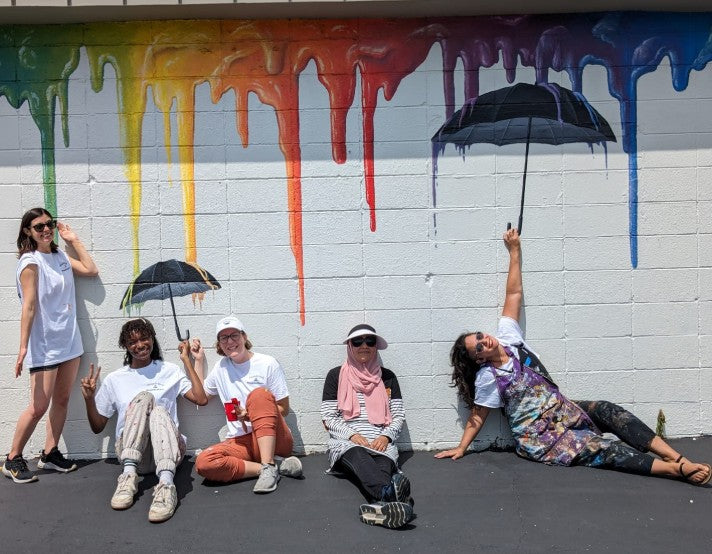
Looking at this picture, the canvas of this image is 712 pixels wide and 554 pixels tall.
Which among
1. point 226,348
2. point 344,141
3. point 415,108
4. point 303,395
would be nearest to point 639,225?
point 415,108

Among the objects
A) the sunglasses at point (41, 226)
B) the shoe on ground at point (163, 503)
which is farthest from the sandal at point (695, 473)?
the sunglasses at point (41, 226)

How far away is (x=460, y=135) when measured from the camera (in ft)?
17.8

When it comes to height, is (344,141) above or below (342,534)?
above

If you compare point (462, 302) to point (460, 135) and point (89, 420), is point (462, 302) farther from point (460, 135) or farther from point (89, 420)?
point (89, 420)

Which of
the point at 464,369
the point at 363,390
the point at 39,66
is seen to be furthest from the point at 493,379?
the point at 39,66

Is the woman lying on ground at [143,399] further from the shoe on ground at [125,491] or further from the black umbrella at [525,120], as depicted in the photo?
the black umbrella at [525,120]

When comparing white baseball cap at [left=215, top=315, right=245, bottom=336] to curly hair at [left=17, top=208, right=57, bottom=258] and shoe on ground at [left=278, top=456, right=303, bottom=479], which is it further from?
curly hair at [left=17, top=208, right=57, bottom=258]

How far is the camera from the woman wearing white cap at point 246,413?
4.87 metres

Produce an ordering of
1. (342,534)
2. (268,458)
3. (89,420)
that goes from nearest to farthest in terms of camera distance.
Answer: (342,534)
(268,458)
(89,420)

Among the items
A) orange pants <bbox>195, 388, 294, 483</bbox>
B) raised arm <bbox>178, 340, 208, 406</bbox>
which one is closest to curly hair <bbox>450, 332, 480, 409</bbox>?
orange pants <bbox>195, 388, 294, 483</bbox>

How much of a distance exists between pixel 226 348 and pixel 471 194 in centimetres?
194

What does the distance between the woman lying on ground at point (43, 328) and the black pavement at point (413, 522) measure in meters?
0.17

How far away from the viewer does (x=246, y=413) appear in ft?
16.6

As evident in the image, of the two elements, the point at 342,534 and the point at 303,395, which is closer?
the point at 342,534
